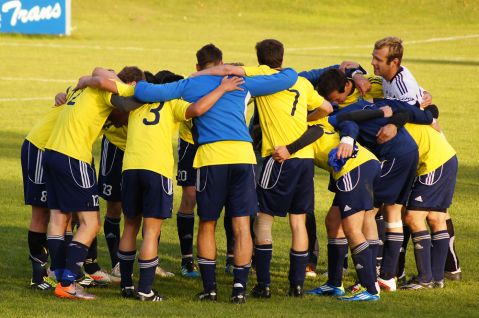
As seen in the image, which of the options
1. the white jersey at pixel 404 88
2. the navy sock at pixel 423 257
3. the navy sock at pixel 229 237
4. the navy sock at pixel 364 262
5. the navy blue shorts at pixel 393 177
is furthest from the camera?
the navy sock at pixel 229 237

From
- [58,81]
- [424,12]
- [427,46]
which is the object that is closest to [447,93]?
[58,81]

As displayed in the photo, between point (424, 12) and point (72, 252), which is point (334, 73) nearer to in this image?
point (72, 252)

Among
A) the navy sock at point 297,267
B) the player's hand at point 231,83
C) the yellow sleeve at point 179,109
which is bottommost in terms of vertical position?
the navy sock at point 297,267

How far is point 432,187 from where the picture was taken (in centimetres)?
1091

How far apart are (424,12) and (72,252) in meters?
59.3

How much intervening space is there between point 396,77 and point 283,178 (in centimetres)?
165

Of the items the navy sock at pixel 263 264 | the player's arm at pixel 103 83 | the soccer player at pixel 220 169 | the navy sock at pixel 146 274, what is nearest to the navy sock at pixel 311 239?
the navy sock at pixel 263 264

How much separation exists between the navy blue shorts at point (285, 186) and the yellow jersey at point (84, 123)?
4.80 ft

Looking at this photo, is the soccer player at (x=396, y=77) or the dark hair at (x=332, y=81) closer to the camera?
the dark hair at (x=332, y=81)

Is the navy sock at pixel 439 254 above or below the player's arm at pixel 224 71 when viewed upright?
below

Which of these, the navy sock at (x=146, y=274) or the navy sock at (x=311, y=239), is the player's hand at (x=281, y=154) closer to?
the navy sock at (x=146, y=274)

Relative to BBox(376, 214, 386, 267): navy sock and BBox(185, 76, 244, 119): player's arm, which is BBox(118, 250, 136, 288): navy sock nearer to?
BBox(185, 76, 244, 119): player's arm

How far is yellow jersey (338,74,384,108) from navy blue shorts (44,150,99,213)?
9.37ft

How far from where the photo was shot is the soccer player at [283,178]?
33.3ft
